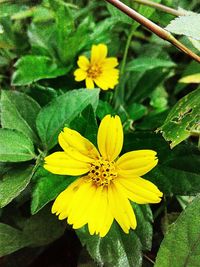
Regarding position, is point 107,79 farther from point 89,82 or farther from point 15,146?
point 15,146

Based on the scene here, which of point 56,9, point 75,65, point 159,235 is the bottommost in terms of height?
point 159,235

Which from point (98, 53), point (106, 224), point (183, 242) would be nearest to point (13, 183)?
point (106, 224)

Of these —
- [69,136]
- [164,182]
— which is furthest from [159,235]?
[69,136]

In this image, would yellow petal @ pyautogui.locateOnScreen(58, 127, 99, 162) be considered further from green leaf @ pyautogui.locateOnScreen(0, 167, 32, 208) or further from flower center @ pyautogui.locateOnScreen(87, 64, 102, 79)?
flower center @ pyautogui.locateOnScreen(87, 64, 102, 79)

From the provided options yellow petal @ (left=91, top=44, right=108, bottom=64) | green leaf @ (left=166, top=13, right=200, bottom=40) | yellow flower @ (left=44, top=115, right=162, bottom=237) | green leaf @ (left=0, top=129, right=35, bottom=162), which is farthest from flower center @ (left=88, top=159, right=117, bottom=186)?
yellow petal @ (left=91, top=44, right=108, bottom=64)

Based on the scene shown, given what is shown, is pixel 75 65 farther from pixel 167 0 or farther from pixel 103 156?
pixel 103 156
